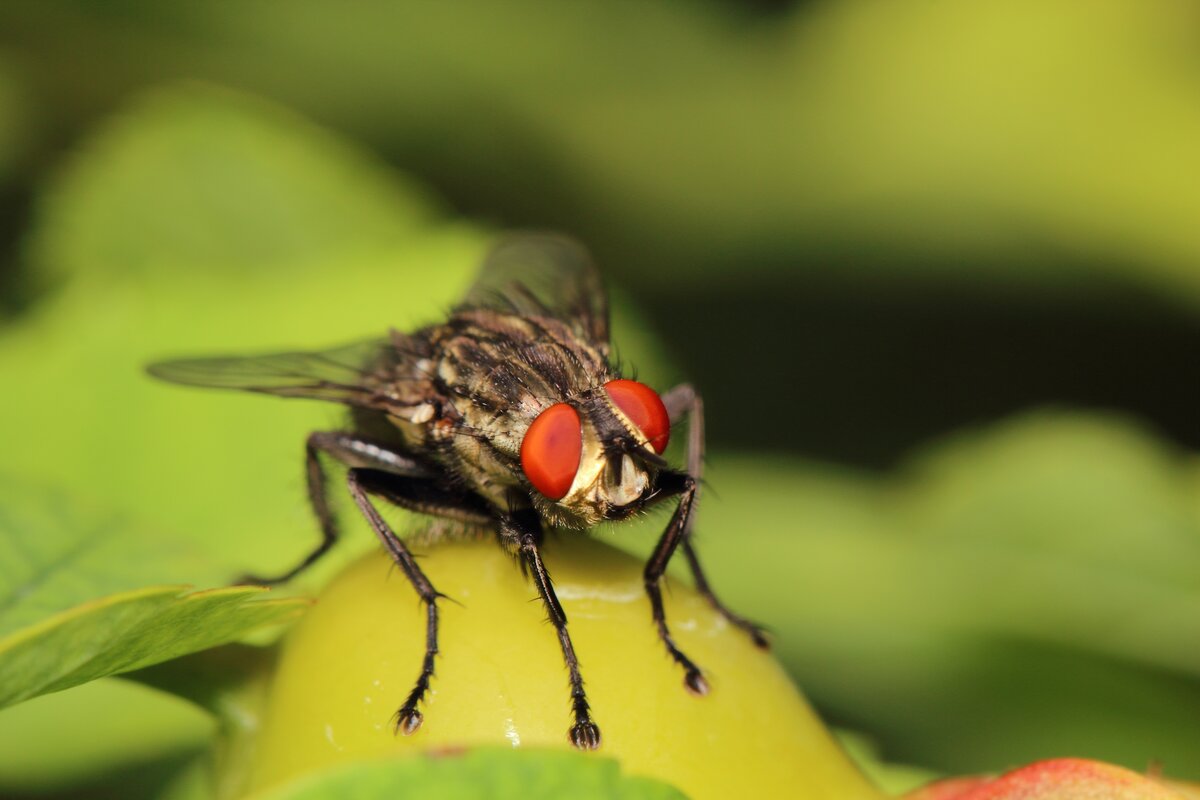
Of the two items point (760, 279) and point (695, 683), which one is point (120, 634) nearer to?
point (695, 683)

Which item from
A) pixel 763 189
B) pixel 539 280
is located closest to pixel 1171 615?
pixel 539 280

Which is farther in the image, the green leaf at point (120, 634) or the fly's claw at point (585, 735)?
the fly's claw at point (585, 735)

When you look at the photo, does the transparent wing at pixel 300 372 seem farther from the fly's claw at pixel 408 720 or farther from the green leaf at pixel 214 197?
the green leaf at pixel 214 197

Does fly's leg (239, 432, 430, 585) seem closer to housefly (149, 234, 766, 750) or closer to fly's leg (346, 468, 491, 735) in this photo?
housefly (149, 234, 766, 750)

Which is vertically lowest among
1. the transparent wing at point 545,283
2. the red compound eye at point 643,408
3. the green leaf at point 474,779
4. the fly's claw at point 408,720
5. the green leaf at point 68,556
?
the green leaf at point 68,556

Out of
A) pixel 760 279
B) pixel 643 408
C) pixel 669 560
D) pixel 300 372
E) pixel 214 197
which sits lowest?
pixel 214 197

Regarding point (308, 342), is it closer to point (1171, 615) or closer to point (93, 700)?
point (93, 700)

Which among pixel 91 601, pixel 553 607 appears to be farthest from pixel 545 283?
pixel 91 601

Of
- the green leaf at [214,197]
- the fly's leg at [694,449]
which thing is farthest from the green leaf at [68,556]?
the green leaf at [214,197]
